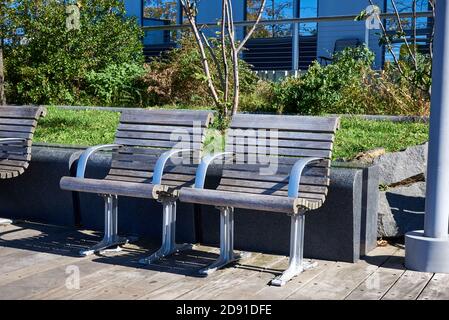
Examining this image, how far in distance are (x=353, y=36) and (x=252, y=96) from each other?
6.03 meters

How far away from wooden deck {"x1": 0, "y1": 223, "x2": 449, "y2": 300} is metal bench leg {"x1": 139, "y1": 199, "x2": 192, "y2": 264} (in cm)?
8

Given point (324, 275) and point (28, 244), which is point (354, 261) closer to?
point (324, 275)

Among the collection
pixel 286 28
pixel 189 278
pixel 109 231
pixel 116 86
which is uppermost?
pixel 286 28

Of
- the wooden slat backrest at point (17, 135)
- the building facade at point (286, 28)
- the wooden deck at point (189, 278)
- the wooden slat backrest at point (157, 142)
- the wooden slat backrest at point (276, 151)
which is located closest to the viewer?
the wooden deck at point (189, 278)

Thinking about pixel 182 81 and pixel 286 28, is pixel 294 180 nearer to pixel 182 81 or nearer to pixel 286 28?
pixel 182 81

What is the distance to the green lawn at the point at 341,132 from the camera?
694cm

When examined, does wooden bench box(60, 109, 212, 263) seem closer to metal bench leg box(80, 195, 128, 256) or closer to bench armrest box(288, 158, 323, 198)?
metal bench leg box(80, 195, 128, 256)

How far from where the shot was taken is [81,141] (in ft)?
25.2

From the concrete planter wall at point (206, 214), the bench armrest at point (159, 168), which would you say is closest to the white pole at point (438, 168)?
the concrete planter wall at point (206, 214)

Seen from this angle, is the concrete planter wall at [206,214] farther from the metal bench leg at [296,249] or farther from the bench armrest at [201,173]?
the bench armrest at [201,173]

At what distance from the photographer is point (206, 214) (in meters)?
5.62

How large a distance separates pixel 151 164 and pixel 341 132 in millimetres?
2892

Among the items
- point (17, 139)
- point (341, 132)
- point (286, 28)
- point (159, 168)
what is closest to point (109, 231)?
point (159, 168)

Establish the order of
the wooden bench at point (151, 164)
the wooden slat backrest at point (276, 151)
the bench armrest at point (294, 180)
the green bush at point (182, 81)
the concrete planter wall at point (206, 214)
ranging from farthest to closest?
1. the green bush at point (182, 81)
2. the wooden bench at point (151, 164)
3. the concrete planter wall at point (206, 214)
4. the wooden slat backrest at point (276, 151)
5. the bench armrest at point (294, 180)
